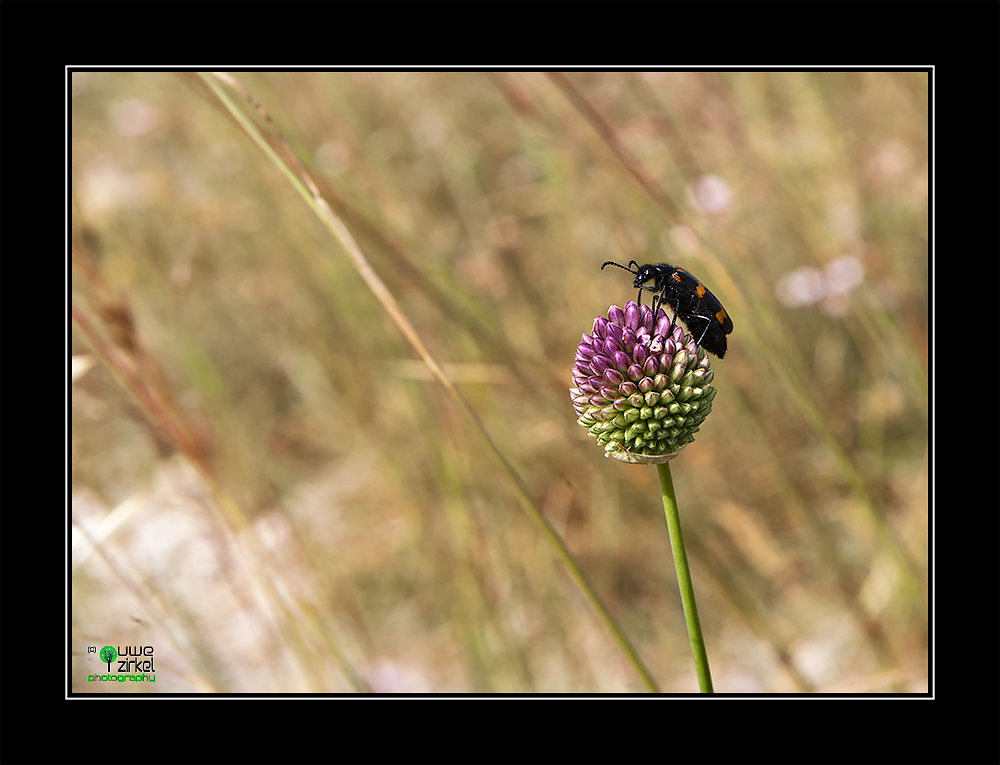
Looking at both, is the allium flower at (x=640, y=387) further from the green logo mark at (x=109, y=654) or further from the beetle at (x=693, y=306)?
the green logo mark at (x=109, y=654)

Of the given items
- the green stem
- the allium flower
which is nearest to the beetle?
the allium flower

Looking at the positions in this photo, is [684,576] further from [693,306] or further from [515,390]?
[515,390]

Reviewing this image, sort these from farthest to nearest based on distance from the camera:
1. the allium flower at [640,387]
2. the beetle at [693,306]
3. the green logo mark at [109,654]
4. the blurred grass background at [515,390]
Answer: the blurred grass background at [515,390]
the green logo mark at [109,654]
the beetle at [693,306]
the allium flower at [640,387]

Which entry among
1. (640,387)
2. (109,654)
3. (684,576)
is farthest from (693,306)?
(109,654)

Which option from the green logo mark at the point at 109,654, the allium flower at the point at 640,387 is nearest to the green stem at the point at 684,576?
the allium flower at the point at 640,387

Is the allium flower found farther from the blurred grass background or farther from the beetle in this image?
the blurred grass background
